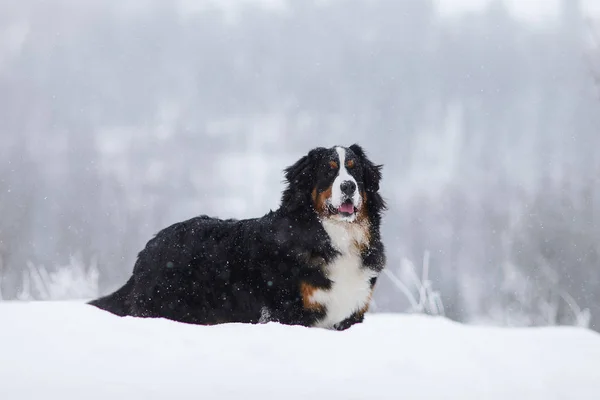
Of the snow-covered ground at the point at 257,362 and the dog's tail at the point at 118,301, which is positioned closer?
the snow-covered ground at the point at 257,362

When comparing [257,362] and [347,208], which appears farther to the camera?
[347,208]

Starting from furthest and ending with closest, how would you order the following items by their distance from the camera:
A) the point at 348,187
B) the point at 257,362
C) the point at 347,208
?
the point at 347,208
the point at 348,187
the point at 257,362

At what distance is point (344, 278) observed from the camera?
13.1 feet

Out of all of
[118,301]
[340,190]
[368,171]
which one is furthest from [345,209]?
[118,301]

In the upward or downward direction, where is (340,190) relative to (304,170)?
downward

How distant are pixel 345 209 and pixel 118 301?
A: 175 centimetres

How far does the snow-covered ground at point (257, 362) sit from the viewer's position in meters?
2.47

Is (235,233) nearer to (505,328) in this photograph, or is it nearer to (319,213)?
(319,213)

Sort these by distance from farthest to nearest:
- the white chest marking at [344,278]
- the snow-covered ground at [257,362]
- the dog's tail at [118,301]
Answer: the dog's tail at [118,301] < the white chest marking at [344,278] < the snow-covered ground at [257,362]

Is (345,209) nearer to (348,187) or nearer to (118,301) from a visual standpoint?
(348,187)

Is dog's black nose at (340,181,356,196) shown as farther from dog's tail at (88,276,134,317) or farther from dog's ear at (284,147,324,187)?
dog's tail at (88,276,134,317)

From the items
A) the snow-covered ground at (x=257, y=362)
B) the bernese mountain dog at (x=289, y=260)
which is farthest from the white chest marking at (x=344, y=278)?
the snow-covered ground at (x=257, y=362)

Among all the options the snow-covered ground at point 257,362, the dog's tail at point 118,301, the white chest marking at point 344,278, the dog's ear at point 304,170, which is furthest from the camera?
the dog's tail at point 118,301

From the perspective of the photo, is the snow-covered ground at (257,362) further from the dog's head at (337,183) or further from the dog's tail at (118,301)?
the dog's tail at (118,301)
